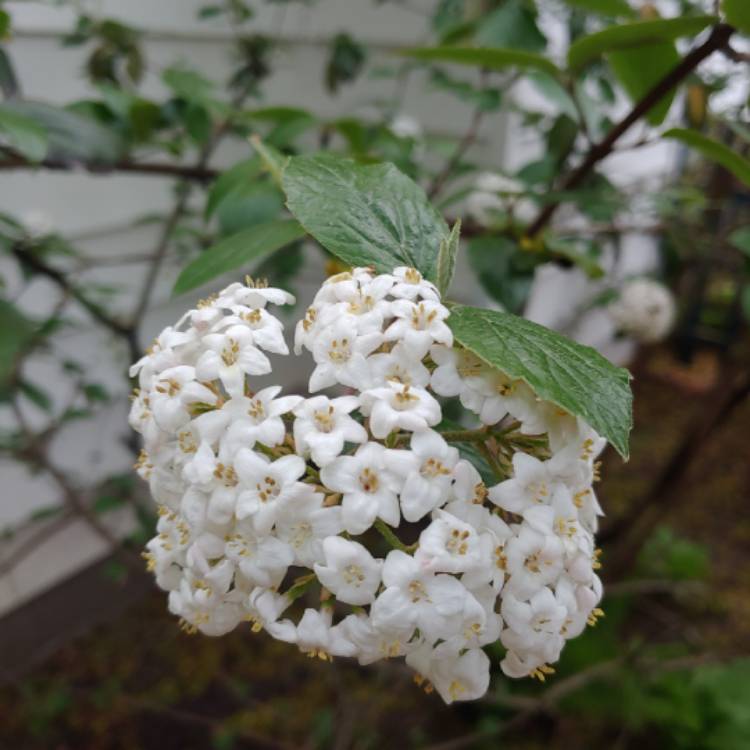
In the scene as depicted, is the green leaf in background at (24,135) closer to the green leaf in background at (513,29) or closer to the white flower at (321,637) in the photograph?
the white flower at (321,637)

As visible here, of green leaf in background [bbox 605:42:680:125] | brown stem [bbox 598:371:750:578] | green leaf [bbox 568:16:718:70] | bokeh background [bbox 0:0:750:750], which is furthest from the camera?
brown stem [bbox 598:371:750:578]

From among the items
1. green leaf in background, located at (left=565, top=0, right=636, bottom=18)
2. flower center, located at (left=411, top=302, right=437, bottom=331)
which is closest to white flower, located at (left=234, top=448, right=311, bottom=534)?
flower center, located at (left=411, top=302, right=437, bottom=331)

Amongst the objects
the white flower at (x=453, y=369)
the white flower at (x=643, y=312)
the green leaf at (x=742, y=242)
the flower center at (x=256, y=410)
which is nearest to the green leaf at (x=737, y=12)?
the green leaf at (x=742, y=242)

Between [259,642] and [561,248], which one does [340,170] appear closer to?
→ [561,248]

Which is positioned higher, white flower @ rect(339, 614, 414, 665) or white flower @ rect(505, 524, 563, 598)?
white flower @ rect(505, 524, 563, 598)

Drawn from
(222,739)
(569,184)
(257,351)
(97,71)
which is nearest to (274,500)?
(257,351)

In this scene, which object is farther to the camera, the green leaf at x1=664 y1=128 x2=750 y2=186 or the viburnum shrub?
the green leaf at x1=664 y1=128 x2=750 y2=186

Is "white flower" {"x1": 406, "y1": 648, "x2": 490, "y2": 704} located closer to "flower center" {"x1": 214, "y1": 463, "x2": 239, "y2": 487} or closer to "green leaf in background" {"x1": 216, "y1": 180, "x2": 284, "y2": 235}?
"flower center" {"x1": 214, "y1": 463, "x2": 239, "y2": 487}

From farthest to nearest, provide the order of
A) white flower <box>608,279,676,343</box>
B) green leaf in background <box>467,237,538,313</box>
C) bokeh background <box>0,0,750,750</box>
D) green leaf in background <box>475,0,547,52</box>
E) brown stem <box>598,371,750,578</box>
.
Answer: white flower <box>608,279,676,343</box>, brown stem <box>598,371,750,578</box>, bokeh background <box>0,0,750,750</box>, green leaf in background <box>475,0,547,52</box>, green leaf in background <box>467,237,538,313</box>
